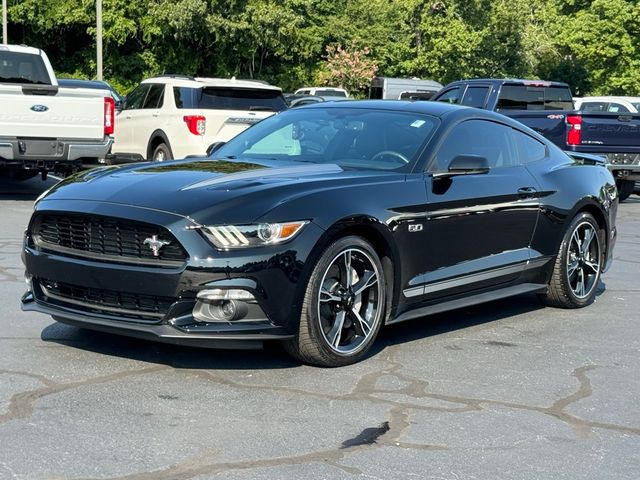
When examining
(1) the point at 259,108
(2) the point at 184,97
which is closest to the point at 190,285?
(1) the point at 259,108

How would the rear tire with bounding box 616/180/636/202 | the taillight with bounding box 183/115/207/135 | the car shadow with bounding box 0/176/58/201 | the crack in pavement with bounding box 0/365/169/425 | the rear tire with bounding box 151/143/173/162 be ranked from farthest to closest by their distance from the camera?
1. the rear tire with bounding box 616/180/636/202
2. the rear tire with bounding box 151/143/173/162
3. the taillight with bounding box 183/115/207/135
4. the car shadow with bounding box 0/176/58/201
5. the crack in pavement with bounding box 0/365/169/425

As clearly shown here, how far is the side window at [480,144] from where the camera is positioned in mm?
7017

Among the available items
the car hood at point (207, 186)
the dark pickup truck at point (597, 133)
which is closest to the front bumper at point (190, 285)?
the car hood at point (207, 186)

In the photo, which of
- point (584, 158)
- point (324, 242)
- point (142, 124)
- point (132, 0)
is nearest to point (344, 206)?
point (324, 242)

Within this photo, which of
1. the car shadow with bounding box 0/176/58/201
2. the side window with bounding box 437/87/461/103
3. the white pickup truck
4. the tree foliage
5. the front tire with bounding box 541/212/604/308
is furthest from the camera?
the tree foliage

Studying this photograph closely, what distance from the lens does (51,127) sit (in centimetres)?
1441

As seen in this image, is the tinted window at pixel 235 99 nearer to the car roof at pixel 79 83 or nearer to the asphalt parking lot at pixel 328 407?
the car roof at pixel 79 83

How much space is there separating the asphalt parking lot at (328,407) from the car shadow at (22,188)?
856cm

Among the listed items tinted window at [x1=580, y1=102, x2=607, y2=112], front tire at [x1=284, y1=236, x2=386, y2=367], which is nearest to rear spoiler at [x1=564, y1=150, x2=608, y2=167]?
front tire at [x1=284, y1=236, x2=386, y2=367]

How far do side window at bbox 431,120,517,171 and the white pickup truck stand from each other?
26.9 ft

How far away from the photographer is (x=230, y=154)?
24.5 feet

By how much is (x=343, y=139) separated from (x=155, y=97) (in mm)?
10821

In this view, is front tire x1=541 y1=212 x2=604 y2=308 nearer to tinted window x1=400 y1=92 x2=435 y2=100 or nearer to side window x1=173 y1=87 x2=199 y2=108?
side window x1=173 y1=87 x2=199 y2=108

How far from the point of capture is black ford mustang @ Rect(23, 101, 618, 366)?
5.64m
